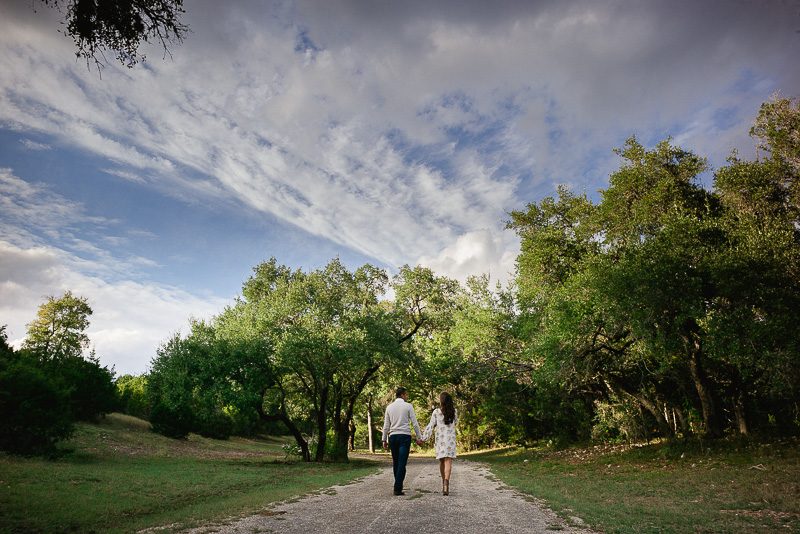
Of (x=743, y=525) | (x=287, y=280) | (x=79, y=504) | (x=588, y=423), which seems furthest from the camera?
(x=287, y=280)

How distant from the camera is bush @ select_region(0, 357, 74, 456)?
52.9 feet

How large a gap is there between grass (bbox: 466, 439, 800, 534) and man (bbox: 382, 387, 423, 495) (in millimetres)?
3073

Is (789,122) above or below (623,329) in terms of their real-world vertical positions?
above

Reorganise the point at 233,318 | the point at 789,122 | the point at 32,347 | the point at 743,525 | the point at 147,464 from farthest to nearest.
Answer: the point at 32,347 < the point at 233,318 < the point at 147,464 < the point at 789,122 < the point at 743,525

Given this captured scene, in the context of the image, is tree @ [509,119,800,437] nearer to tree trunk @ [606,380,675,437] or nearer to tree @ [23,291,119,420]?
tree trunk @ [606,380,675,437]

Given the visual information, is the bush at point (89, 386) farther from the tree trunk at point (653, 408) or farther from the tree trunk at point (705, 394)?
the tree trunk at point (705, 394)

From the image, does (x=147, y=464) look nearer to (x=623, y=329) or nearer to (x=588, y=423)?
(x=623, y=329)

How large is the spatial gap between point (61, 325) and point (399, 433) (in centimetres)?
4890

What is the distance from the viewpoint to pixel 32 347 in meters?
39.4

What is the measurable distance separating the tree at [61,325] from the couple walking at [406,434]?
45.1 m

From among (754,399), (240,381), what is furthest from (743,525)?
(240,381)

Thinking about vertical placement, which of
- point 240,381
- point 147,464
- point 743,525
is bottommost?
point 147,464

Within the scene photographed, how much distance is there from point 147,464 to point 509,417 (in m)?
23.8

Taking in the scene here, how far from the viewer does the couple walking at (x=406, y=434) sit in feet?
28.4
